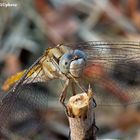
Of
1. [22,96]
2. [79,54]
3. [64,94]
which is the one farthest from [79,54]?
A: [22,96]

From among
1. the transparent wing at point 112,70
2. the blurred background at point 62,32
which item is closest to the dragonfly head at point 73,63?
the transparent wing at point 112,70

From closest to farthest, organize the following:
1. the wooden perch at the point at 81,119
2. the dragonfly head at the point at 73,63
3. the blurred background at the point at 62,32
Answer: the wooden perch at the point at 81,119, the dragonfly head at the point at 73,63, the blurred background at the point at 62,32

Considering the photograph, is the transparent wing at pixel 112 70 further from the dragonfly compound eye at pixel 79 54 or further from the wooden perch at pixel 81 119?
the wooden perch at pixel 81 119

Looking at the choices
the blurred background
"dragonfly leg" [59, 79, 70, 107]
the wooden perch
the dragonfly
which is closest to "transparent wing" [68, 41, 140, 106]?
the dragonfly

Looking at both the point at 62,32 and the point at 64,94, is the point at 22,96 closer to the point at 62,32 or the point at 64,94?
the point at 64,94

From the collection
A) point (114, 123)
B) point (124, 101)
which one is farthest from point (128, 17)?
point (124, 101)

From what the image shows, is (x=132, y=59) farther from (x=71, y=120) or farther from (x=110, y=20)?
(x=110, y=20)

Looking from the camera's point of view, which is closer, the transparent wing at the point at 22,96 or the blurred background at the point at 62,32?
the transparent wing at the point at 22,96
